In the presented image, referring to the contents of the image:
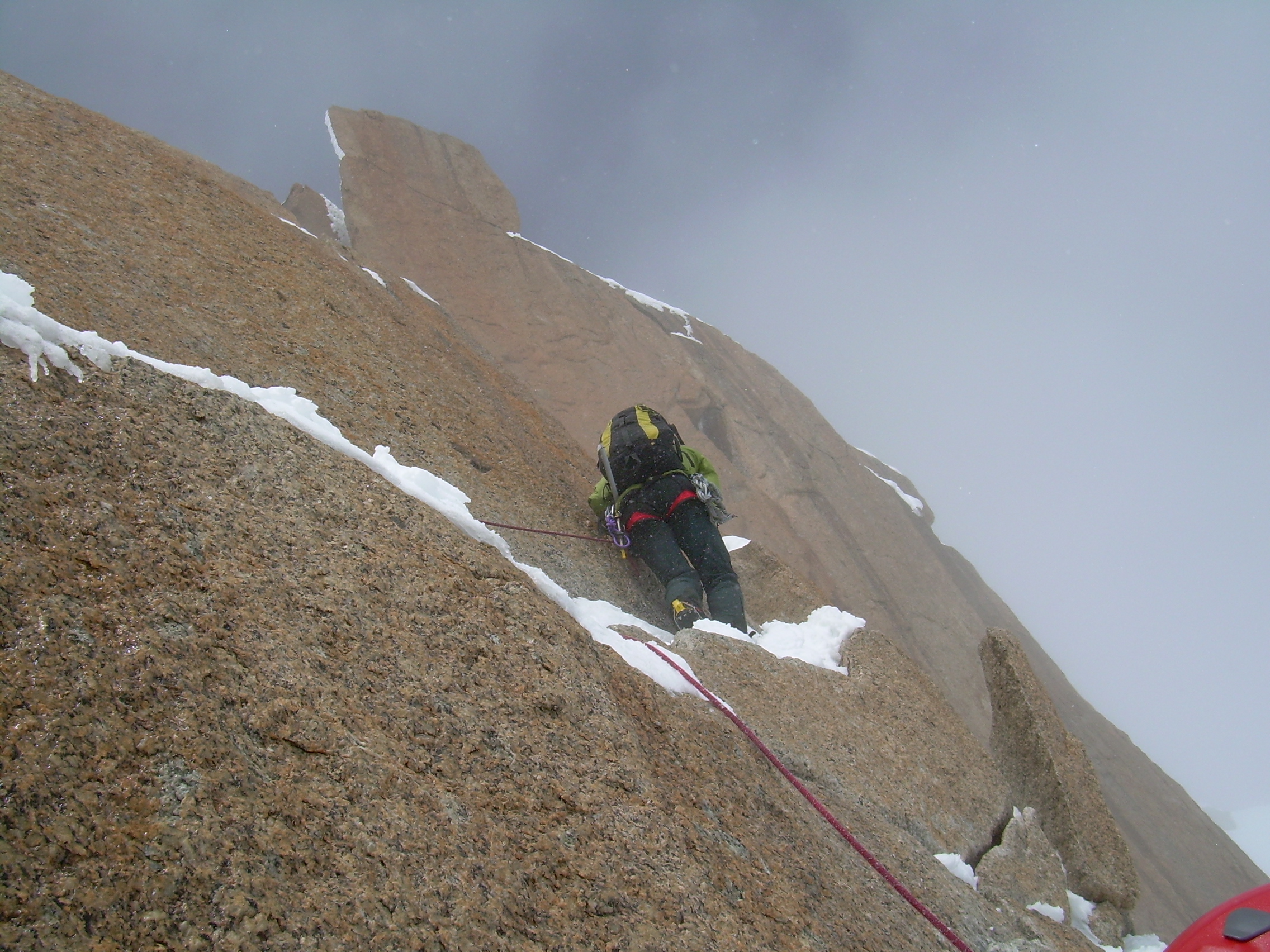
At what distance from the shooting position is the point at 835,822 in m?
3.57

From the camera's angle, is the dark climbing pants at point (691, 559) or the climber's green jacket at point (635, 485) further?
the climber's green jacket at point (635, 485)

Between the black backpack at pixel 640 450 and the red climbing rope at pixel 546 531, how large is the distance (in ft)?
1.66

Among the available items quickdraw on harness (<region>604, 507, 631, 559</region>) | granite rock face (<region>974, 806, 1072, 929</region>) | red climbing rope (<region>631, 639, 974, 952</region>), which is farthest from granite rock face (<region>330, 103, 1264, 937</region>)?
red climbing rope (<region>631, 639, 974, 952</region>)

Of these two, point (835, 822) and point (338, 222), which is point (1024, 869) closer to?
point (835, 822)

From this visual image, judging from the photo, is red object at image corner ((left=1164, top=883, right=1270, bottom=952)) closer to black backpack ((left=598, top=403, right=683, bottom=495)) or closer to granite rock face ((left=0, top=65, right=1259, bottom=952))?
granite rock face ((left=0, top=65, right=1259, bottom=952))

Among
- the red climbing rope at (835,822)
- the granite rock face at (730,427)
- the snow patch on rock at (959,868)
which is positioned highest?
the red climbing rope at (835,822)

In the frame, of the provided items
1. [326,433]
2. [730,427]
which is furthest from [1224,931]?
[730,427]

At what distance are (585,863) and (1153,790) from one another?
1731 cm

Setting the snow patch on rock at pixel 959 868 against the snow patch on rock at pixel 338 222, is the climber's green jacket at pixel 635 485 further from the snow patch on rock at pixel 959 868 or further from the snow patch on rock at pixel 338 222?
the snow patch on rock at pixel 338 222

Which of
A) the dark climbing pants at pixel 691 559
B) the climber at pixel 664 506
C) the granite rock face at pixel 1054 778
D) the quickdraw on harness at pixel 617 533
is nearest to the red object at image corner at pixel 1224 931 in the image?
the granite rock face at pixel 1054 778

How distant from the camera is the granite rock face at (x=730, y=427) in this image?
14.6m

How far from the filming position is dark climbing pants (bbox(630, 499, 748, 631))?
6.52 meters

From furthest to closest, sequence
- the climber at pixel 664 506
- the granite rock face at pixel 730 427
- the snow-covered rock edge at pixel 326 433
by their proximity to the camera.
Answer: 1. the granite rock face at pixel 730 427
2. the climber at pixel 664 506
3. the snow-covered rock edge at pixel 326 433

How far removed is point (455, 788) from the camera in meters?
2.26
